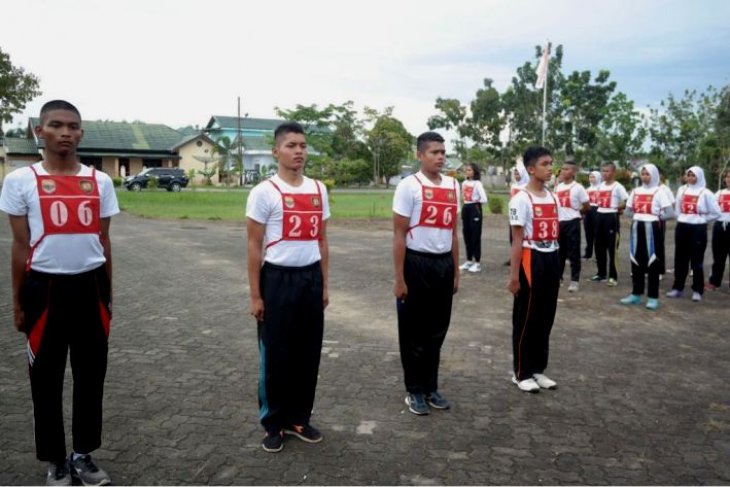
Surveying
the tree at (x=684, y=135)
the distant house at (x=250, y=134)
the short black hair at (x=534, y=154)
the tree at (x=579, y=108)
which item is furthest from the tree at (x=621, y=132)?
the distant house at (x=250, y=134)

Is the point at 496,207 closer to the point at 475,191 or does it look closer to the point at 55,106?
the point at 475,191

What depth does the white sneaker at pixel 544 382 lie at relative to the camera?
5.10m

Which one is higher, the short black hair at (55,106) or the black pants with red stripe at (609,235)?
the short black hair at (55,106)

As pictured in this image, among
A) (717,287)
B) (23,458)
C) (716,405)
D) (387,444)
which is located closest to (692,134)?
(717,287)

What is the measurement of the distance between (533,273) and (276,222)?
2.37 m

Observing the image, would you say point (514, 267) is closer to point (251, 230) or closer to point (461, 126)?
point (251, 230)

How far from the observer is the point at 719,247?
968 centimetres

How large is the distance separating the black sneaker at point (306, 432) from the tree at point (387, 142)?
47859 millimetres

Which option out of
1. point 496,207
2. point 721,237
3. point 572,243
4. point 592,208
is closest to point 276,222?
point 572,243

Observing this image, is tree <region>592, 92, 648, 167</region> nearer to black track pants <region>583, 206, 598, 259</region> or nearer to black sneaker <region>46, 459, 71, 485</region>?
black track pants <region>583, 206, 598, 259</region>

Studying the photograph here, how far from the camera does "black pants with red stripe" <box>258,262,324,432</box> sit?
390 centimetres

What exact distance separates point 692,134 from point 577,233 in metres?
17.3

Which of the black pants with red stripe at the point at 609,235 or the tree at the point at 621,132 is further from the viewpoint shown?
the tree at the point at 621,132

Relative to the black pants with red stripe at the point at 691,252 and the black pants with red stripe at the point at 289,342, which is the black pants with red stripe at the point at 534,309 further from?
the black pants with red stripe at the point at 691,252
